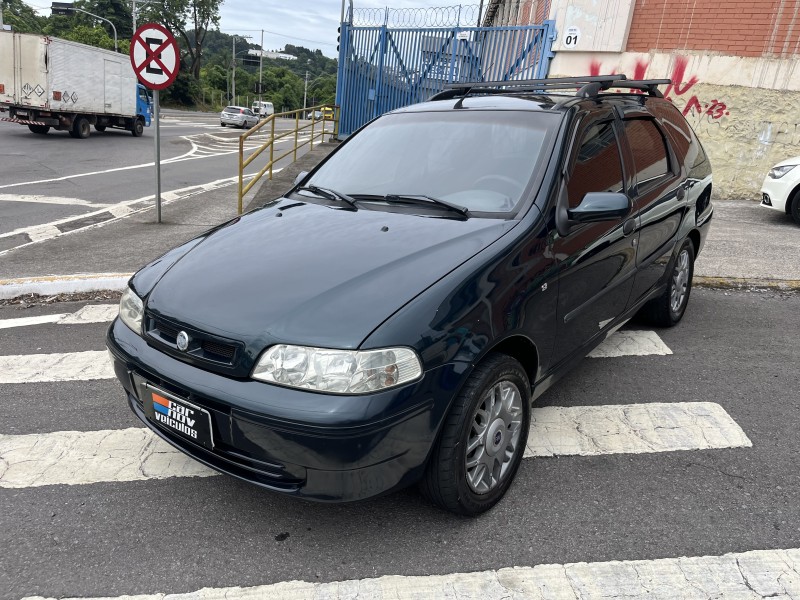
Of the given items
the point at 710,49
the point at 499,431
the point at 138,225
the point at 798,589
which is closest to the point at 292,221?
the point at 499,431

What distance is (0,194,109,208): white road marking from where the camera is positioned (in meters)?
10.7

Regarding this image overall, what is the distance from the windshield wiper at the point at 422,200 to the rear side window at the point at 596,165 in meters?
0.56

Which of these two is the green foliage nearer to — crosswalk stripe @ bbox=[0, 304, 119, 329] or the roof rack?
crosswalk stripe @ bbox=[0, 304, 119, 329]

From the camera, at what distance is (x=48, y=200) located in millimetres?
10867

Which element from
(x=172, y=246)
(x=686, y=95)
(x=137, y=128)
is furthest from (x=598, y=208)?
(x=137, y=128)

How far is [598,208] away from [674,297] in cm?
231

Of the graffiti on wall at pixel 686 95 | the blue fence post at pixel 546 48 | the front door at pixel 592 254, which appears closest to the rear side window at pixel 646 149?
the front door at pixel 592 254

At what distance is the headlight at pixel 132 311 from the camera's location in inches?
111

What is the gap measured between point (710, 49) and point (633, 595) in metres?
10.4

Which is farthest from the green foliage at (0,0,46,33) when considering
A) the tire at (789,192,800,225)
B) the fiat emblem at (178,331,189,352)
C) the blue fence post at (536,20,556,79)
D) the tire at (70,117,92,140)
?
the fiat emblem at (178,331,189,352)

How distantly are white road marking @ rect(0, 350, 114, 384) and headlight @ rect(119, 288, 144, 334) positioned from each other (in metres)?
1.38

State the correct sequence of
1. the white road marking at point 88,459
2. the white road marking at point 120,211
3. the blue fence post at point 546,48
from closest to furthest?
the white road marking at point 88,459, the white road marking at point 120,211, the blue fence post at point 546,48

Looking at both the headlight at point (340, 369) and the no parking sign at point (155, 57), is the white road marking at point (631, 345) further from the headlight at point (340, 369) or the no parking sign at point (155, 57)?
the no parking sign at point (155, 57)

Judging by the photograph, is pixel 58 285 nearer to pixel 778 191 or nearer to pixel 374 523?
pixel 374 523
